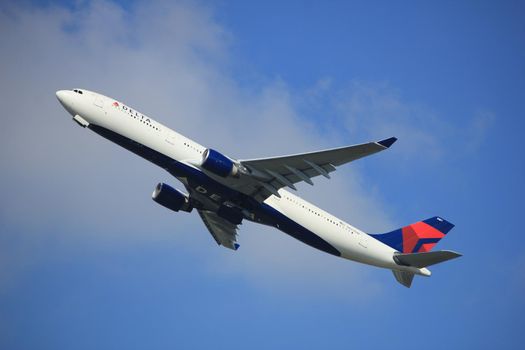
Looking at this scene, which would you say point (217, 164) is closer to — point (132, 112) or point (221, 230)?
point (132, 112)

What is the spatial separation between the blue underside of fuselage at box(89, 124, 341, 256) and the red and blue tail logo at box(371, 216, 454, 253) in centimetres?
430

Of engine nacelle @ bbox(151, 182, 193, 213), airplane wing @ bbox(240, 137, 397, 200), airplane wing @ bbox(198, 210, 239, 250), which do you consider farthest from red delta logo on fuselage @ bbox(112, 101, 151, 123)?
airplane wing @ bbox(198, 210, 239, 250)

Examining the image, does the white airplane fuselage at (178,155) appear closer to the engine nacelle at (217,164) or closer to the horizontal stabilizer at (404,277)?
the engine nacelle at (217,164)

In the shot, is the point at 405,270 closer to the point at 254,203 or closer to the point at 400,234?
the point at 400,234

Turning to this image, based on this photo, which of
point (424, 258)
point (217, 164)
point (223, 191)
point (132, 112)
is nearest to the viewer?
point (217, 164)

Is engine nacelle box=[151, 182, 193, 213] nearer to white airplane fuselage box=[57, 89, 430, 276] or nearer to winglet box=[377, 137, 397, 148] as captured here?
white airplane fuselage box=[57, 89, 430, 276]

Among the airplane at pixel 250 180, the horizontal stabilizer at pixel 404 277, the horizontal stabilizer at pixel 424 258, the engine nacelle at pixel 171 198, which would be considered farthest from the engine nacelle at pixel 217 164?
the horizontal stabilizer at pixel 404 277

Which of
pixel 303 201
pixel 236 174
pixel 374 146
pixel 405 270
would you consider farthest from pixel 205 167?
pixel 405 270

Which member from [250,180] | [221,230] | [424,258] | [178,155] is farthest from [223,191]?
[424,258]

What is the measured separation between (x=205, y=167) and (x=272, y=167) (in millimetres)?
3609

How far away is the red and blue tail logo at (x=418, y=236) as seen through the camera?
139ft

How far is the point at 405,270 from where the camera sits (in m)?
40.9

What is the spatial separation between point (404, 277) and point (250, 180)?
12.2 meters

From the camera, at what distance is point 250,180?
36.9 meters
